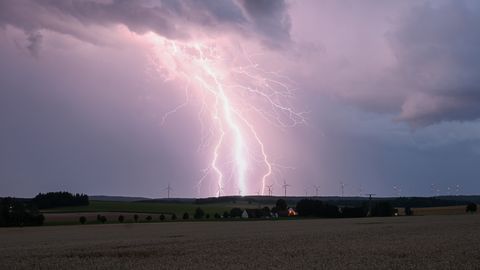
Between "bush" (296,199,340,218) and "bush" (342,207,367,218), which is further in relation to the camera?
"bush" (296,199,340,218)

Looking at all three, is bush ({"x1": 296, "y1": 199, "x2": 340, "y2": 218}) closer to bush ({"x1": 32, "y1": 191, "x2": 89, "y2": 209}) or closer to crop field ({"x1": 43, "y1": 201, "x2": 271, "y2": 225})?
crop field ({"x1": 43, "y1": 201, "x2": 271, "y2": 225})

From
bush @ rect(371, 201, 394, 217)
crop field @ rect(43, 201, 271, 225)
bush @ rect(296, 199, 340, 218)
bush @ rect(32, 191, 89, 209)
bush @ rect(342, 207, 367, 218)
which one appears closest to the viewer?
crop field @ rect(43, 201, 271, 225)

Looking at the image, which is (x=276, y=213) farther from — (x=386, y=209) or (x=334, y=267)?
(x=334, y=267)

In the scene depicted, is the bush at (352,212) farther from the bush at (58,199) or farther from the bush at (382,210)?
the bush at (58,199)

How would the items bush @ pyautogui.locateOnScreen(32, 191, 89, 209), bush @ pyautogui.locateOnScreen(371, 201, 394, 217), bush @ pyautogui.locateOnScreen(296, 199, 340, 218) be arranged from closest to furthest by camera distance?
bush @ pyautogui.locateOnScreen(296, 199, 340, 218) < bush @ pyautogui.locateOnScreen(371, 201, 394, 217) < bush @ pyautogui.locateOnScreen(32, 191, 89, 209)

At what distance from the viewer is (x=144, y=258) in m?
28.8

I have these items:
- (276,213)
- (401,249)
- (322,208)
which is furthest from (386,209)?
(401,249)

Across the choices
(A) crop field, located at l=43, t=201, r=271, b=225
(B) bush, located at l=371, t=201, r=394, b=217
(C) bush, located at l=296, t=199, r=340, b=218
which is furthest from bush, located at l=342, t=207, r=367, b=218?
(A) crop field, located at l=43, t=201, r=271, b=225

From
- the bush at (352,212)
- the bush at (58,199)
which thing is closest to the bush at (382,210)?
the bush at (352,212)

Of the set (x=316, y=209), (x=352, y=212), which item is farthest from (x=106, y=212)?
A: (x=352, y=212)

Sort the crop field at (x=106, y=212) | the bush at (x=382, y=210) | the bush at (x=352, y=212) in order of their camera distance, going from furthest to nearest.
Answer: the bush at (x=382, y=210), the bush at (x=352, y=212), the crop field at (x=106, y=212)

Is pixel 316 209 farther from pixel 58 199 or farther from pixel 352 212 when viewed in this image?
pixel 58 199

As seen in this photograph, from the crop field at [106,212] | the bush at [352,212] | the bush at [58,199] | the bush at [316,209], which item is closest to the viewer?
the crop field at [106,212]

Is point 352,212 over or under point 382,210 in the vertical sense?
under
